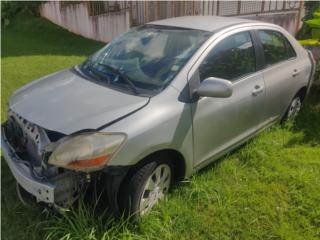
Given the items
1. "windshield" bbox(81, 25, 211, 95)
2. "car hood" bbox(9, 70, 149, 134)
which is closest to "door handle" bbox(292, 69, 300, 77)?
"windshield" bbox(81, 25, 211, 95)

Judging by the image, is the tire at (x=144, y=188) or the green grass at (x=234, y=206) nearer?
the tire at (x=144, y=188)

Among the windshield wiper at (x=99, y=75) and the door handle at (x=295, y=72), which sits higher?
the windshield wiper at (x=99, y=75)

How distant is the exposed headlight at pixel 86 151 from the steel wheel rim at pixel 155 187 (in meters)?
0.48

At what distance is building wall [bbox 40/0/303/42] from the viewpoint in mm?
A: 11305

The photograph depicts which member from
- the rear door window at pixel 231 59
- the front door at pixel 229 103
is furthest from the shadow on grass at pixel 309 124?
the rear door window at pixel 231 59

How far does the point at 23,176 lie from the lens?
8.82 feet

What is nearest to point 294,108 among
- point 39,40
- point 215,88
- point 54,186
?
point 215,88

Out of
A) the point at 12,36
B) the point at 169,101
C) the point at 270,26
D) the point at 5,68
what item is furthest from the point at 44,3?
the point at 169,101

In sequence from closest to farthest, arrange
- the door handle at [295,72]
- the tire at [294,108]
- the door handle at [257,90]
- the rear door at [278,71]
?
the door handle at [257,90], the rear door at [278,71], the door handle at [295,72], the tire at [294,108]

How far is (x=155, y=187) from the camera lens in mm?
3023

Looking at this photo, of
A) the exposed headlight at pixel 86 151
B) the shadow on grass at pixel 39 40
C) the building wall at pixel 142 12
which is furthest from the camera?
the building wall at pixel 142 12

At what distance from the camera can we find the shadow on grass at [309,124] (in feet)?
15.1

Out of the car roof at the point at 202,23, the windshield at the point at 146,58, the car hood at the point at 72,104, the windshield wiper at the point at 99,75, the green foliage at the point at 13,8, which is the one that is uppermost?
the car roof at the point at 202,23

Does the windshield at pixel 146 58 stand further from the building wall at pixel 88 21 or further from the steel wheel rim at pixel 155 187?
the building wall at pixel 88 21
